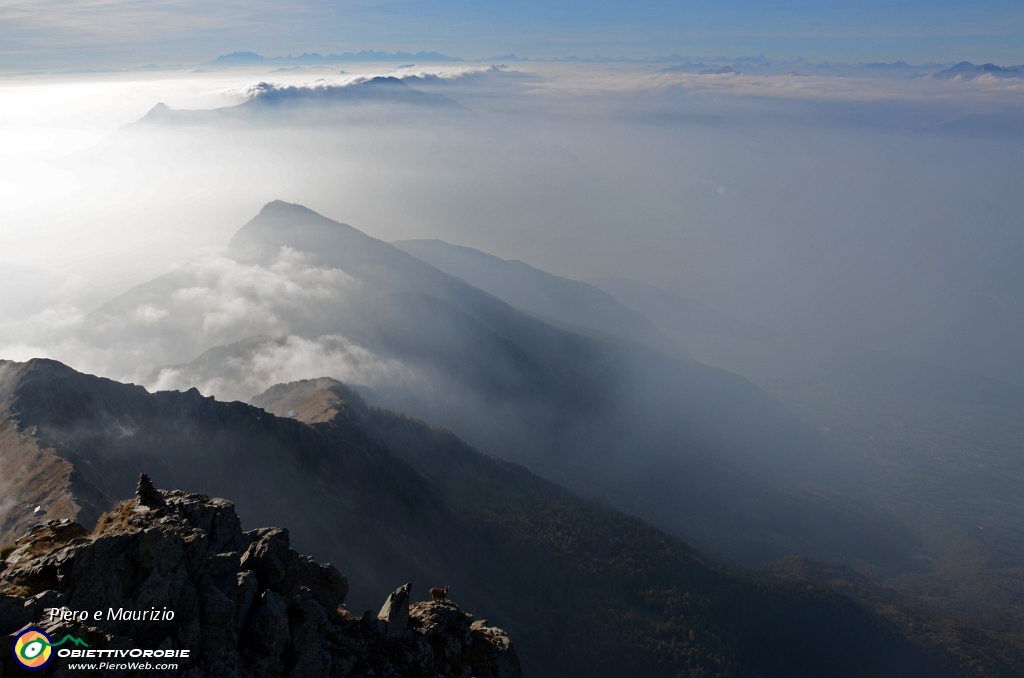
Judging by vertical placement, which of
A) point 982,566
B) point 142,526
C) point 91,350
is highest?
point 142,526

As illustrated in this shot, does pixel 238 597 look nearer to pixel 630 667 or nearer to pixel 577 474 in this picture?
pixel 630 667

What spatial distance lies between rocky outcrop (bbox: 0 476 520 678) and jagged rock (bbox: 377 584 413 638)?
0.06m

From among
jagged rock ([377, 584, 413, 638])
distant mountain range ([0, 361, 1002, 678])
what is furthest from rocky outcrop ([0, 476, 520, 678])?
distant mountain range ([0, 361, 1002, 678])

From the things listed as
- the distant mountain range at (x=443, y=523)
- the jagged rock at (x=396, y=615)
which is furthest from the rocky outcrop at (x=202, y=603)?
the distant mountain range at (x=443, y=523)

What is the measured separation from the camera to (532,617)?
2911 inches

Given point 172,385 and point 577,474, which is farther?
point 577,474

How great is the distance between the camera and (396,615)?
28.5 meters

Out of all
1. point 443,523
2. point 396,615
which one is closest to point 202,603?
point 396,615

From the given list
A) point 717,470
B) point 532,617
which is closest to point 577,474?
point 717,470

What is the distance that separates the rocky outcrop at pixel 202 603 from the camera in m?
20.0

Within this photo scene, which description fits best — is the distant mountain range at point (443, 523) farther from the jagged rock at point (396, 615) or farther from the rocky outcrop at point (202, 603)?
the jagged rock at point (396, 615)

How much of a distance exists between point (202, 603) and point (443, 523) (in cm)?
6022

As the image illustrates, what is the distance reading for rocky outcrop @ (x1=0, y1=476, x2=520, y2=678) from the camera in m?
20.0

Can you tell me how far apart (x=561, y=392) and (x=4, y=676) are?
17752 centimetres
